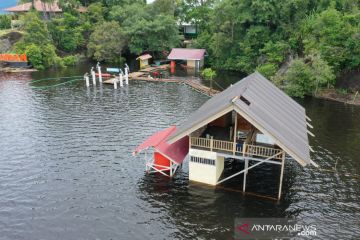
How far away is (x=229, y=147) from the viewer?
105 ft

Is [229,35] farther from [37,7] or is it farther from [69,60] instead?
[37,7]

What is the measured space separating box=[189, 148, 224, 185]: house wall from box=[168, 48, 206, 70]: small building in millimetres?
62406

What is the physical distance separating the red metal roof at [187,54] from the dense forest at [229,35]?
3686 mm

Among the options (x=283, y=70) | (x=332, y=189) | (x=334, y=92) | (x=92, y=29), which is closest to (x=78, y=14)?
(x=92, y=29)

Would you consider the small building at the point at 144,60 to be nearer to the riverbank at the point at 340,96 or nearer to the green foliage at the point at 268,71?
A: the green foliage at the point at 268,71

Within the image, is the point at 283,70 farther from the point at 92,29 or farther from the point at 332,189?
the point at 92,29

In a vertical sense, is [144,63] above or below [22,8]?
below

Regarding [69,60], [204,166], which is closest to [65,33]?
[69,60]

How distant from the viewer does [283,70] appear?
2832 inches

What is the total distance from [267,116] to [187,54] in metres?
66.2

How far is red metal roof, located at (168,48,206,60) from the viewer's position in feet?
306

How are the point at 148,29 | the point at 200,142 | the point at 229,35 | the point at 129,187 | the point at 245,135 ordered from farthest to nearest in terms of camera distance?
the point at 148,29, the point at 229,35, the point at 245,135, the point at 129,187, the point at 200,142

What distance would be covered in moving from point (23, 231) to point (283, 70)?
195ft

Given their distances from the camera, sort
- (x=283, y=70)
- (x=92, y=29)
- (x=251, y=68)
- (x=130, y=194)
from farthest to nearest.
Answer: (x=92, y=29)
(x=251, y=68)
(x=283, y=70)
(x=130, y=194)
